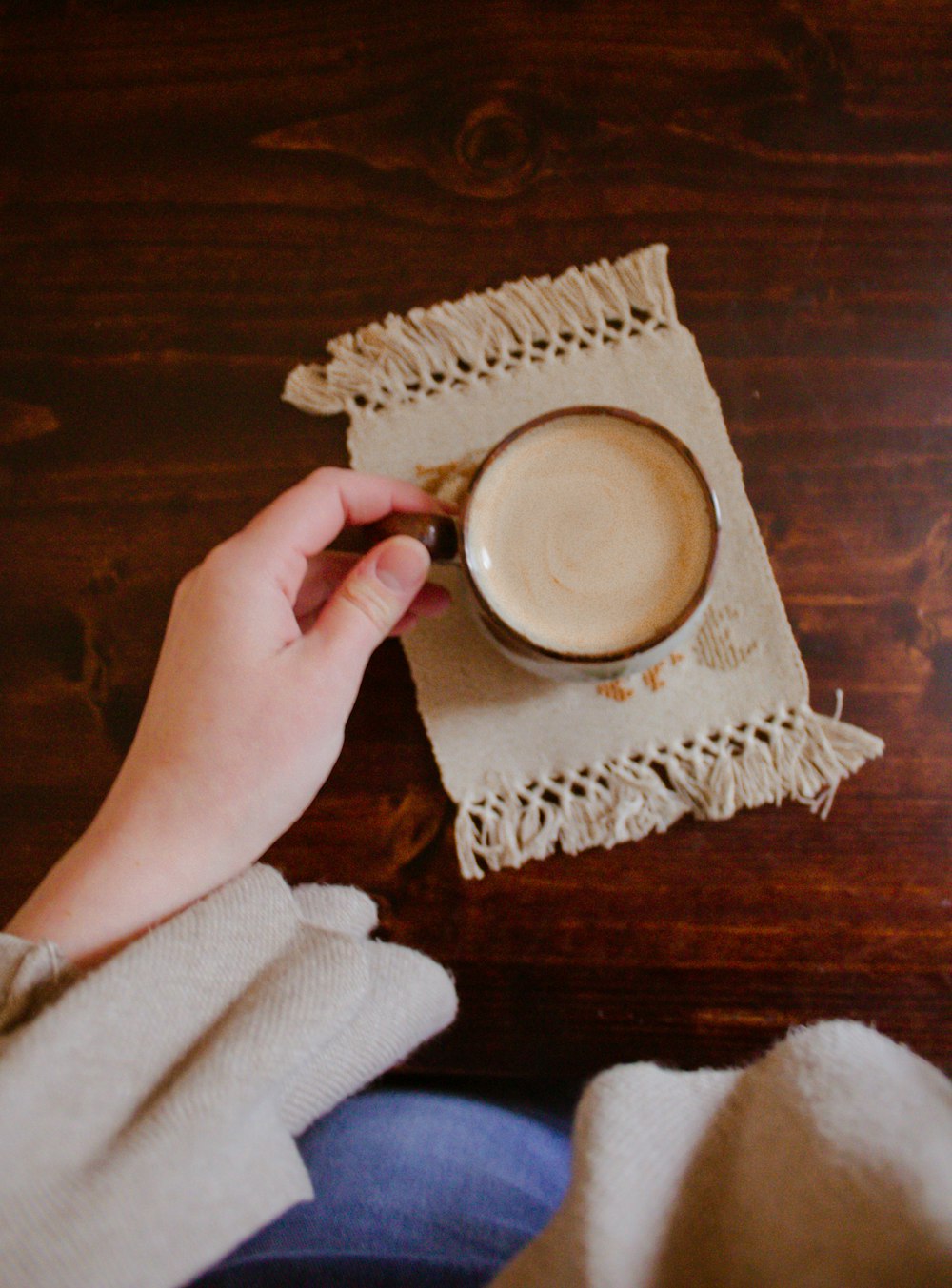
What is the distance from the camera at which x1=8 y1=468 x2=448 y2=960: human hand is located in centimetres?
59

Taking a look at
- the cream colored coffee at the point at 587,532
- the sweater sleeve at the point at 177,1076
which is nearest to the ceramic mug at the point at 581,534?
the cream colored coffee at the point at 587,532

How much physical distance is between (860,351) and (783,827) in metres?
0.41

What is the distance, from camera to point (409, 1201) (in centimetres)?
60

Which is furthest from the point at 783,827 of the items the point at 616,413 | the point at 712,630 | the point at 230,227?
the point at 230,227

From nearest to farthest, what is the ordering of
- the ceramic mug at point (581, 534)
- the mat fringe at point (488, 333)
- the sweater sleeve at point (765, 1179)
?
the sweater sleeve at point (765, 1179)
the ceramic mug at point (581, 534)
the mat fringe at point (488, 333)

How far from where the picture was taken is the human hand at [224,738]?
0.59 metres

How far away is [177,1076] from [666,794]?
401 millimetres

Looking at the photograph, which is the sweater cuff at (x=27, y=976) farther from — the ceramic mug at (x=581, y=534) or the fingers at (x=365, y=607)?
the ceramic mug at (x=581, y=534)

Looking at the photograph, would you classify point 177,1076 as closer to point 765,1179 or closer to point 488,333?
point 765,1179

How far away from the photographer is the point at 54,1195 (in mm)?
446

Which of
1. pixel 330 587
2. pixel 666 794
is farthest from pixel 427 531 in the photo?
pixel 666 794

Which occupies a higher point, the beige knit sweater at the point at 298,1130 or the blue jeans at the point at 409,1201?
the beige knit sweater at the point at 298,1130

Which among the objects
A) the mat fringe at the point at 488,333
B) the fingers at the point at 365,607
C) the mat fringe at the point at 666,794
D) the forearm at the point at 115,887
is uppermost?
the mat fringe at the point at 488,333

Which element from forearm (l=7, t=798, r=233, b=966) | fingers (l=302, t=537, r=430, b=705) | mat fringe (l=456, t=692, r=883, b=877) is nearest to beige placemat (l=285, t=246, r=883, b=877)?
mat fringe (l=456, t=692, r=883, b=877)
